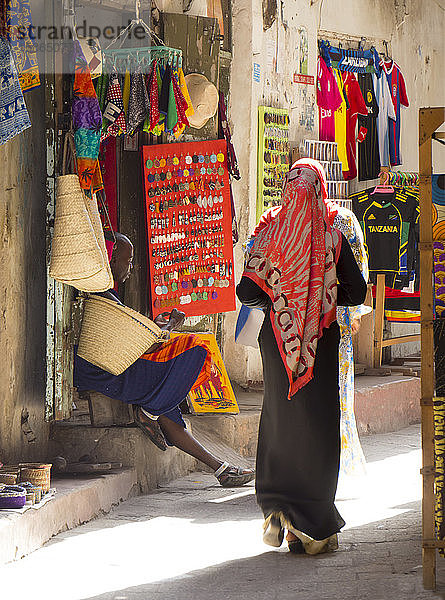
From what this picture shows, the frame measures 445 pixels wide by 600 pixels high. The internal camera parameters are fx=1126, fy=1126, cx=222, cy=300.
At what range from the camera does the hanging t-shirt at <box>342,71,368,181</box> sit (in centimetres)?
1074

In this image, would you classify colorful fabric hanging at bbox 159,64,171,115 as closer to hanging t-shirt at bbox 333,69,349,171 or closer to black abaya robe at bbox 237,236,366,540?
black abaya robe at bbox 237,236,366,540

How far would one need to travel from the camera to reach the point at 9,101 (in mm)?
5645

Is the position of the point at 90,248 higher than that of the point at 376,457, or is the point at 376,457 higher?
the point at 90,248

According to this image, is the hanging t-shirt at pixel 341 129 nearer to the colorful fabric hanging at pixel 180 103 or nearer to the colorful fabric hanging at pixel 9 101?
the colorful fabric hanging at pixel 180 103

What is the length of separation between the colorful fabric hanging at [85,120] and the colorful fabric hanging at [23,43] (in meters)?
0.36

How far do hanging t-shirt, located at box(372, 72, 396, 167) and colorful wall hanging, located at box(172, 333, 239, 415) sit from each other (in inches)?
146

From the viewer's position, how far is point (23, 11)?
6047 mm

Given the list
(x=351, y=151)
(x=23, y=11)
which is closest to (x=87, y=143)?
(x=23, y=11)

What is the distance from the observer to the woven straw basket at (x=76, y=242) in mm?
6242

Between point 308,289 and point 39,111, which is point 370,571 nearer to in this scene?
point 308,289

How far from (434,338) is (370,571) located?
1071 mm

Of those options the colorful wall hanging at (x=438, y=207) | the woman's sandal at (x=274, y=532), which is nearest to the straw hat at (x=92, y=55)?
the colorful wall hanging at (x=438, y=207)

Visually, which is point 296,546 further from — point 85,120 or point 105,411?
point 85,120

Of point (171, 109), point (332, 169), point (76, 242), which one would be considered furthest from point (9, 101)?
point (332, 169)
